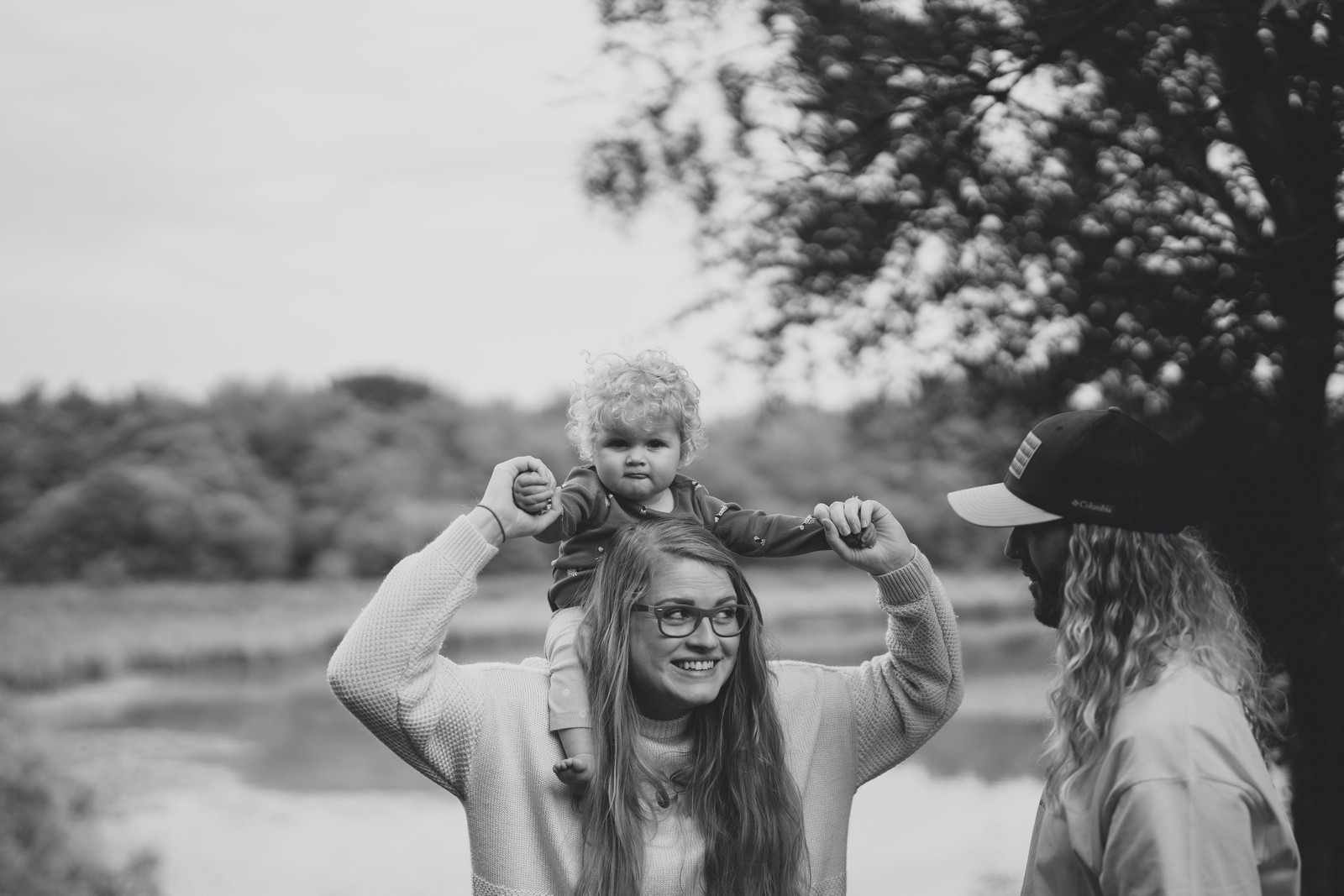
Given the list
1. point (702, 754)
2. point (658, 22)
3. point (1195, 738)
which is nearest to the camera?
point (1195, 738)

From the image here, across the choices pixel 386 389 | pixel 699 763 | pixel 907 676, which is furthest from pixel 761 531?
pixel 386 389

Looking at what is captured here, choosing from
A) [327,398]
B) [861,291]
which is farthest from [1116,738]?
[327,398]

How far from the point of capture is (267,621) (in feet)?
48.7

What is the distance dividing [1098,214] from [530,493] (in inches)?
92.7

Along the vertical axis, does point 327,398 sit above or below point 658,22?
below

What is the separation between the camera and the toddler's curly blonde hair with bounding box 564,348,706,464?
252 centimetres

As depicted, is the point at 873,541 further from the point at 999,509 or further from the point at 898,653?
the point at 999,509

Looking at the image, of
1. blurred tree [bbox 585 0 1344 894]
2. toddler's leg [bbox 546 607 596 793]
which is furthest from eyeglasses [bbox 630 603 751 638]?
blurred tree [bbox 585 0 1344 894]

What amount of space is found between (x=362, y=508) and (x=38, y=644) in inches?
160

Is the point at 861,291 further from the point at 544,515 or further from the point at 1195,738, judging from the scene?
the point at 1195,738

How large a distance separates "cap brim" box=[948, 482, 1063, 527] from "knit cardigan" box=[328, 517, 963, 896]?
1.02ft

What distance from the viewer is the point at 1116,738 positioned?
4.92 feet

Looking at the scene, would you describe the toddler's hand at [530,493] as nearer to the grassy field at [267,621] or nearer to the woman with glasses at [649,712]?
the woman with glasses at [649,712]

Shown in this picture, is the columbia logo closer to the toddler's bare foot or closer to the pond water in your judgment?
the toddler's bare foot
